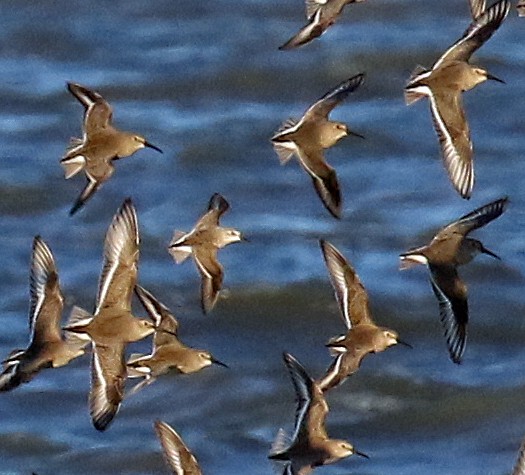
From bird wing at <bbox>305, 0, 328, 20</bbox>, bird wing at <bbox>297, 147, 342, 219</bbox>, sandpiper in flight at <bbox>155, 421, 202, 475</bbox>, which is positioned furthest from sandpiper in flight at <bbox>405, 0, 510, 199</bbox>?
sandpiper in flight at <bbox>155, 421, 202, 475</bbox>

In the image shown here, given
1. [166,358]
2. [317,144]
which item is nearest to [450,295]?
[317,144]

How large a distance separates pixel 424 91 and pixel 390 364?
187 centimetres

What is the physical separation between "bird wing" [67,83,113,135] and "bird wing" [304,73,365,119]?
25.2 inches

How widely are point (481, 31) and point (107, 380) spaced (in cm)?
163

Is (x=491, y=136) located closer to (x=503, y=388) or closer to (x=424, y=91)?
(x=503, y=388)

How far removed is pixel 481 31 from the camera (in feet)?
23.9

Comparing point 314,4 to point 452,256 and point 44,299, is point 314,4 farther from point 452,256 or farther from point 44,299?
point 44,299

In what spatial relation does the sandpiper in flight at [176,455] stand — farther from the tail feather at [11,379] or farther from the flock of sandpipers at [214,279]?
the tail feather at [11,379]

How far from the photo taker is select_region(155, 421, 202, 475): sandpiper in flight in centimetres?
696

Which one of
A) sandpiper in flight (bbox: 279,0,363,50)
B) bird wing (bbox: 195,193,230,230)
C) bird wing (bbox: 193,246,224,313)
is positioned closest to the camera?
bird wing (bbox: 193,246,224,313)

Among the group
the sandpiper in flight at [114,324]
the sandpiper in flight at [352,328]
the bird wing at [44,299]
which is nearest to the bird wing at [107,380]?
the sandpiper in flight at [114,324]

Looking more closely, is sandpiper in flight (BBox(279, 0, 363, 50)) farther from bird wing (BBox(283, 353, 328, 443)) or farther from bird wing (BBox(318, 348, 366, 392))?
bird wing (BBox(283, 353, 328, 443))

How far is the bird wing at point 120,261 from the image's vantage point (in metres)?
6.91

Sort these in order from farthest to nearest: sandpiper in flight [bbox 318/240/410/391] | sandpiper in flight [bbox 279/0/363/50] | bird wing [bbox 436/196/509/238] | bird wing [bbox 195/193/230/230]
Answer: sandpiper in flight [bbox 279/0/363/50]
bird wing [bbox 195/193/230/230]
sandpiper in flight [bbox 318/240/410/391]
bird wing [bbox 436/196/509/238]
